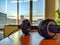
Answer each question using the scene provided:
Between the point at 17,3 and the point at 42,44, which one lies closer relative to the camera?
the point at 42,44

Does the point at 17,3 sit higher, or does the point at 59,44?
the point at 17,3

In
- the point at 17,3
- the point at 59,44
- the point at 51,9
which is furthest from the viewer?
the point at 17,3

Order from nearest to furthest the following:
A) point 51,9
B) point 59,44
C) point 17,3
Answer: point 59,44
point 51,9
point 17,3

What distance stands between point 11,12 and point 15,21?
0.40m

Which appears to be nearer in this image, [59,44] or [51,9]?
[59,44]

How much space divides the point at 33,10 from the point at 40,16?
37 centimetres

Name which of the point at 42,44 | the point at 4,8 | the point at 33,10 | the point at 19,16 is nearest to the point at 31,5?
the point at 33,10

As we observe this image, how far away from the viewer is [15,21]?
21.3 ft

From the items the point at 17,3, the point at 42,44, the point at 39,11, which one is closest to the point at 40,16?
the point at 39,11

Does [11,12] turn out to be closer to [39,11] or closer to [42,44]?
[39,11]

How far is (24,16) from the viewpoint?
6.53m

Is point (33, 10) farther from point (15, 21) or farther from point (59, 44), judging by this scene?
point (59, 44)

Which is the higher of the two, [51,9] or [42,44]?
[51,9]

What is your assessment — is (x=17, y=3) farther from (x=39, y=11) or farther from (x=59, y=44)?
(x=59, y=44)
